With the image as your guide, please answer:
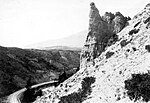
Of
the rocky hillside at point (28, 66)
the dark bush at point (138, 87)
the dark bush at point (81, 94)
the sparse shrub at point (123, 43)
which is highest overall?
the sparse shrub at point (123, 43)

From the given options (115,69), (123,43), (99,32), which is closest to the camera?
(115,69)

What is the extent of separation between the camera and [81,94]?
3975cm

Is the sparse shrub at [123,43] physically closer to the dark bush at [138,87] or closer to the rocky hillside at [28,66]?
the dark bush at [138,87]

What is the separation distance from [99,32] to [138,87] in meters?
26.6

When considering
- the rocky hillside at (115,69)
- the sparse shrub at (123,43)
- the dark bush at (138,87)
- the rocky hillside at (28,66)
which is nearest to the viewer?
the dark bush at (138,87)

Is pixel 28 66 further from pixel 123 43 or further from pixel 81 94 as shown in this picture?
pixel 81 94

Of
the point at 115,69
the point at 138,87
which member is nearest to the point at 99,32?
the point at 115,69

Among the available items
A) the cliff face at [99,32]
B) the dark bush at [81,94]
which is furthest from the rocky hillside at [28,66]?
the dark bush at [81,94]

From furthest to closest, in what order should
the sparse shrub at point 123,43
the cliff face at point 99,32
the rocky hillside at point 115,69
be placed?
the cliff face at point 99,32, the sparse shrub at point 123,43, the rocky hillside at point 115,69

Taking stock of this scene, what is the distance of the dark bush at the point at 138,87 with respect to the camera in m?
29.2

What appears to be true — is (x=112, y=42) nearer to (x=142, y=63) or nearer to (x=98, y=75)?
(x=98, y=75)

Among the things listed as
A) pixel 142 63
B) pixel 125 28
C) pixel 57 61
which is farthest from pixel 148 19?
pixel 57 61

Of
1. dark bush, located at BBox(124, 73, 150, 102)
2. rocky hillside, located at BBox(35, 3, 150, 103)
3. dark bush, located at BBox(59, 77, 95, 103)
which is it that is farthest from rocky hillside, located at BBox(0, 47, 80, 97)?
dark bush, located at BBox(124, 73, 150, 102)

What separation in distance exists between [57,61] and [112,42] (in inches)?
4441
